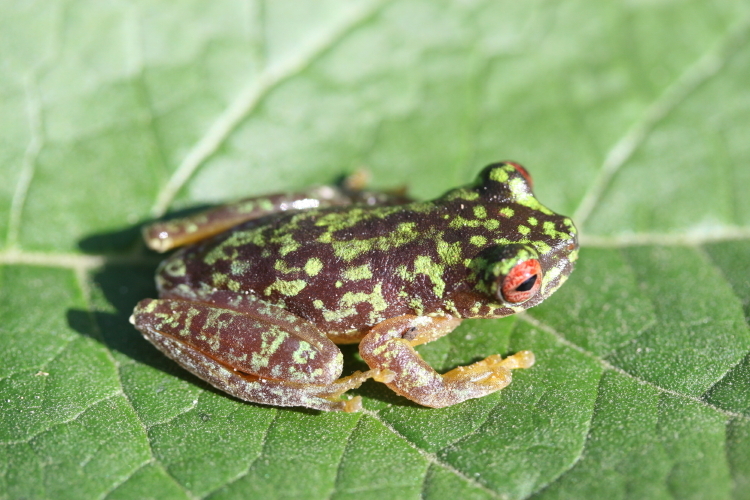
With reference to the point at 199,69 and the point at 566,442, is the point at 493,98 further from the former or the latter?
the point at 566,442

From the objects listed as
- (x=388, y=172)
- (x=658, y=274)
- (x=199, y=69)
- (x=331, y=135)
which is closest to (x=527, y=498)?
(x=658, y=274)

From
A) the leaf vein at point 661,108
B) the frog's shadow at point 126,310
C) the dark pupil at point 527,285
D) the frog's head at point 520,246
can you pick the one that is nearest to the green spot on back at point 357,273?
the frog's shadow at point 126,310

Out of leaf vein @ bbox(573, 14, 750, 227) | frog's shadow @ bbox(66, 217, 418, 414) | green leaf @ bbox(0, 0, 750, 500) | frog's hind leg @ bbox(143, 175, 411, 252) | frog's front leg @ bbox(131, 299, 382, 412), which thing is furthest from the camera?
leaf vein @ bbox(573, 14, 750, 227)

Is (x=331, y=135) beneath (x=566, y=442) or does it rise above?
above

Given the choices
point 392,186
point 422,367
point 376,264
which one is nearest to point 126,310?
point 376,264

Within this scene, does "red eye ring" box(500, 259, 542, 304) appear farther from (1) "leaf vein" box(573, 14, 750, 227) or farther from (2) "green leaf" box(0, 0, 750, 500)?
(1) "leaf vein" box(573, 14, 750, 227)

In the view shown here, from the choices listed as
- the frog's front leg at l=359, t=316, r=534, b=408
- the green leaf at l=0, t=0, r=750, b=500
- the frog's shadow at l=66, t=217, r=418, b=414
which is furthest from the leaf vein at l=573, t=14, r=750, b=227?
the frog's shadow at l=66, t=217, r=418, b=414
